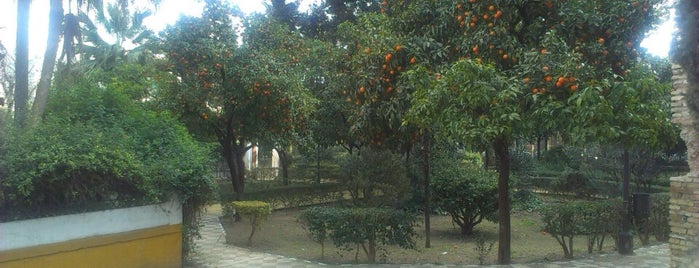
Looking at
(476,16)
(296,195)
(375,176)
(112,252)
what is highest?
(476,16)

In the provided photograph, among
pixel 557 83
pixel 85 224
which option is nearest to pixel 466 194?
pixel 557 83

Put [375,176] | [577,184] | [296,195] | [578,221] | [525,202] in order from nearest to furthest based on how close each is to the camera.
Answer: [578,221], [375,176], [525,202], [296,195], [577,184]

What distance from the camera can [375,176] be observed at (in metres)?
12.3

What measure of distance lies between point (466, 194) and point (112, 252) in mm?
7472

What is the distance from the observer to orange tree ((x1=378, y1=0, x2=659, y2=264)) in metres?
7.24

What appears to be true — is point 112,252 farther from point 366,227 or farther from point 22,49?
point 22,49

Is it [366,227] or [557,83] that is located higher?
[557,83]

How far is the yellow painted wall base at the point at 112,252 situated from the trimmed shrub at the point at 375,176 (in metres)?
4.95

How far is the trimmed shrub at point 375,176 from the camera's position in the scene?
12.3m

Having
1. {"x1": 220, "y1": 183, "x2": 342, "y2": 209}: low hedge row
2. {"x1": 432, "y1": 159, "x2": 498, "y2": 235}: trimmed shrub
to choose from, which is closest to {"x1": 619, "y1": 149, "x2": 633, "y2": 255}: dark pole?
{"x1": 432, "y1": 159, "x2": 498, "y2": 235}: trimmed shrub

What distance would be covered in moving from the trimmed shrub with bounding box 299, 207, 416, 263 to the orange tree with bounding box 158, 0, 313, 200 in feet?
13.6

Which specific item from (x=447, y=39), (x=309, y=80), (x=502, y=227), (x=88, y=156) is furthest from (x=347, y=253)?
(x=309, y=80)

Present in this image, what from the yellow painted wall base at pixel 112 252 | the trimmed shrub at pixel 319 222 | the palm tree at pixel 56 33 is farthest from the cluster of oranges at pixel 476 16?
the palm tree at pixel 56 33

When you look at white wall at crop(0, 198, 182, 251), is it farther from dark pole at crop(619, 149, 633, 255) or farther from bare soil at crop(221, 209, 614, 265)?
dark pole at crop(619, 149, 633, 255)
